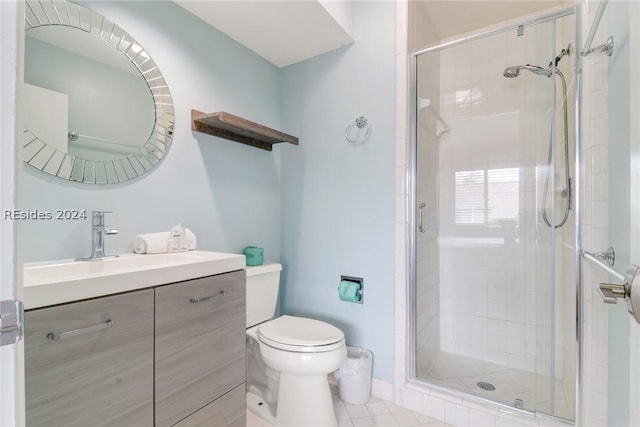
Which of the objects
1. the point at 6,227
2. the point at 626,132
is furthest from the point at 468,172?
the point at 6,227

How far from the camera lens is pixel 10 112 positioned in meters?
0.40

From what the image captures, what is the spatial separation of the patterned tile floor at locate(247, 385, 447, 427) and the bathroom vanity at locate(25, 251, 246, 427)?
1.79ft

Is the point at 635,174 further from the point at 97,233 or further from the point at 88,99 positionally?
the point at 88,99

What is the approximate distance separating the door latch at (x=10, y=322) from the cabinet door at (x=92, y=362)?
471 mm

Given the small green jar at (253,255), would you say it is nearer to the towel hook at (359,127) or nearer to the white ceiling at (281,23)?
the towel hook at (359,127)

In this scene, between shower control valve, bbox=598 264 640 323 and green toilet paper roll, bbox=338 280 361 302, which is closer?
shower control valve, bbox=598 264 640 323

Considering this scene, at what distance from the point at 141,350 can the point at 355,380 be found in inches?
48.0

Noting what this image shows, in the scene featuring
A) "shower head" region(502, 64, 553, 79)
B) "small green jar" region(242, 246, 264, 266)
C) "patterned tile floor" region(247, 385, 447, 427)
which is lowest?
"patterned tile floor" region(247, 385, 447, 427)

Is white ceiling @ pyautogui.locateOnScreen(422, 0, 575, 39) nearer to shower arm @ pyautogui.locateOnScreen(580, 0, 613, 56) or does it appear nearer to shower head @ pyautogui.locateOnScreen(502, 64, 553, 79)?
shower head @ pyautogui.locateOnScreen(502, 64, 553, 79)

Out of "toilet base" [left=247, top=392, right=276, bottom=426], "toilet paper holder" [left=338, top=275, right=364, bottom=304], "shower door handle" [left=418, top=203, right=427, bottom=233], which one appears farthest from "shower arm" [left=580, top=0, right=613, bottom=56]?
"toilet base" [left=247, top=392, right=276, bottom=426]

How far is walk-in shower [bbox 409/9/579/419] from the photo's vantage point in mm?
1650

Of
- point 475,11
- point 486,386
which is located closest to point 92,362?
point 486,386

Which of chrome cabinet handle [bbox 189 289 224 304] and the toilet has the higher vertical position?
chrome cabinet handle [bbox 189 289 224 304]

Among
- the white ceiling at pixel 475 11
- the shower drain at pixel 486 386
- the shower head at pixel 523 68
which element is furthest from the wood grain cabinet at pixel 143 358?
the white ceiling at pixel 475 11
